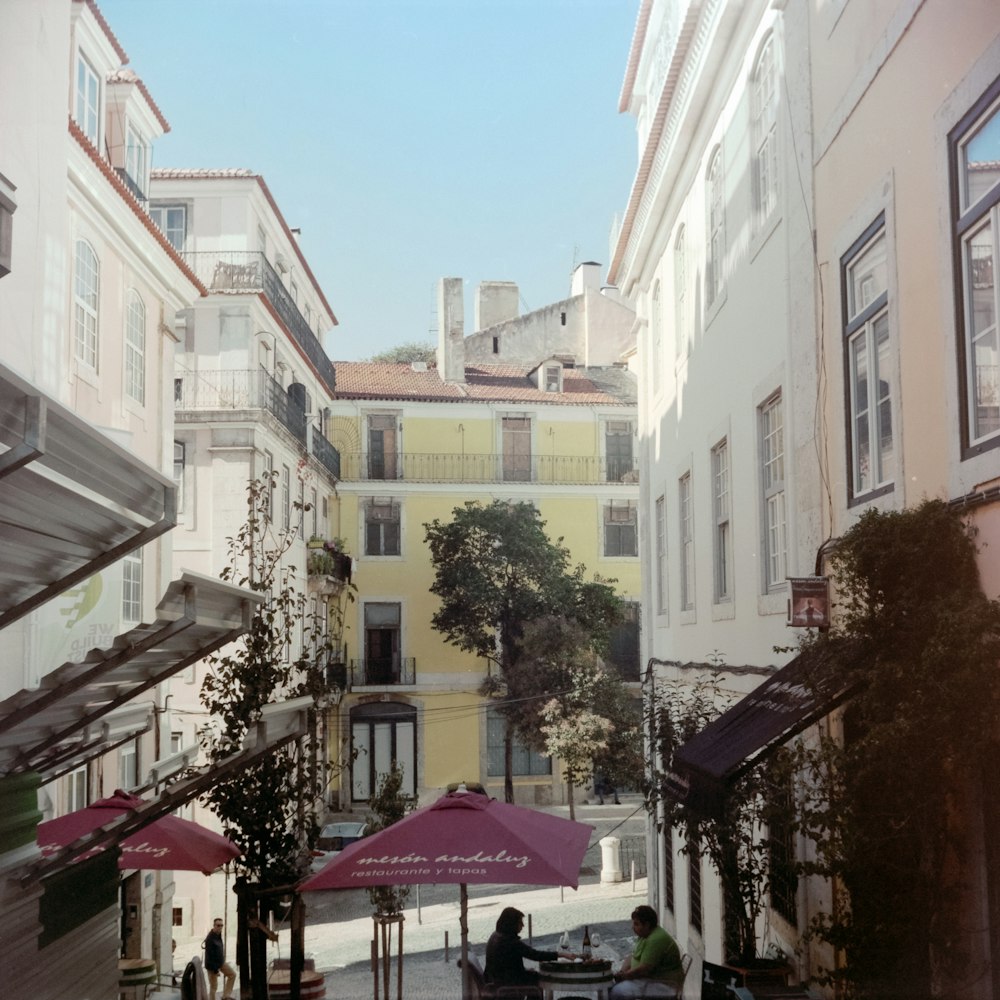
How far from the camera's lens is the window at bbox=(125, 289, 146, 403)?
1641 cm

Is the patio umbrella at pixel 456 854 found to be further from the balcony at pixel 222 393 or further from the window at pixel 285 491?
the window at pixel 285 491

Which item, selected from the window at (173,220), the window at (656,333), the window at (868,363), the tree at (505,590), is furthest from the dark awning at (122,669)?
the tree at (505,590)

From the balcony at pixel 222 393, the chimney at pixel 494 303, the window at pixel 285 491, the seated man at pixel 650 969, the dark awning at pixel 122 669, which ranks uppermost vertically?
the chimney at pixel 494 303

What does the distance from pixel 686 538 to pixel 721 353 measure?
3.14 meters

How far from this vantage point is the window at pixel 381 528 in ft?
121

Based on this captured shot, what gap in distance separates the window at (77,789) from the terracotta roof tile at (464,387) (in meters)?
23.3

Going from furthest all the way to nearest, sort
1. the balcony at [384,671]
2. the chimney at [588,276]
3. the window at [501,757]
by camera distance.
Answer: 1. the chimney at [588,276]
2. the balcony at [384,671]
3. the window at [501,757]

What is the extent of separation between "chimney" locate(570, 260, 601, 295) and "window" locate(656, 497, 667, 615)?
1052 inches

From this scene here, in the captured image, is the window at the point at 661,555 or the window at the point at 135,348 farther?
the window at the point at 135,348

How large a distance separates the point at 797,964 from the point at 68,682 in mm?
5456

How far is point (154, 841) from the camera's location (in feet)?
29.8

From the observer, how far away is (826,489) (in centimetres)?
786

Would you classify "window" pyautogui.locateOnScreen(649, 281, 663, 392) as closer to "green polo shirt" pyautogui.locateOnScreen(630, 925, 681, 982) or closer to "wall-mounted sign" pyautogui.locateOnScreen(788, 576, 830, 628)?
"green polo shirt" pyautogui.locateOnScreen(630, 925, 681, 982)

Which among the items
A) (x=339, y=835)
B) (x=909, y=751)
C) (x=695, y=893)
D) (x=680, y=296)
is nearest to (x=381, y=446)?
(x=339, y=835)
